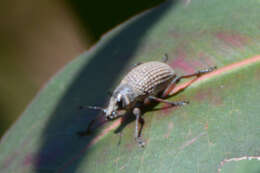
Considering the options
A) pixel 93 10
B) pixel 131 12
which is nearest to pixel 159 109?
pixel 131 12

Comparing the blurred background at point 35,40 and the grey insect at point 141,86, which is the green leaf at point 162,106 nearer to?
the grey insect at point 141,86

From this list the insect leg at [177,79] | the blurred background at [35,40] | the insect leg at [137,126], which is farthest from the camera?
the blurred background at [35,40]

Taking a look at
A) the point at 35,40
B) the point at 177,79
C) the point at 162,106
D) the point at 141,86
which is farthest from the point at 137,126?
the point at 35,40

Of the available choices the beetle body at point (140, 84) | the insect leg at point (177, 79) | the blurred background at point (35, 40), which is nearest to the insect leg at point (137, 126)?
the beetle body at point (140, 84)

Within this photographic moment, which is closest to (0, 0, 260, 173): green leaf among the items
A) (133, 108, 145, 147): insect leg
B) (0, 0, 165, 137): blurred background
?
(133, 108, 145, 147): insect leg

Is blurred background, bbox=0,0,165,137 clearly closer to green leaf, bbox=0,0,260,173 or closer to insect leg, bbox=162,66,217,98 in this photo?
green leaf, bbox=0,0,260,173

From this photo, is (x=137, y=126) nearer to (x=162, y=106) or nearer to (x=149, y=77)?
(x=162, y=106)

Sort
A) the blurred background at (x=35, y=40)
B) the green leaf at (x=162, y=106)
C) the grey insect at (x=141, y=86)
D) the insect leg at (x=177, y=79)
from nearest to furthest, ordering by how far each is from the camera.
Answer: the green leaf at (x=162, y=106) → the insect leg at (x=177, y=79) → the grey insect at (x=141, y=86) → the blurred background at (x=35, y=40)

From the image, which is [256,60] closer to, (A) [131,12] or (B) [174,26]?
(B) [174,26]
